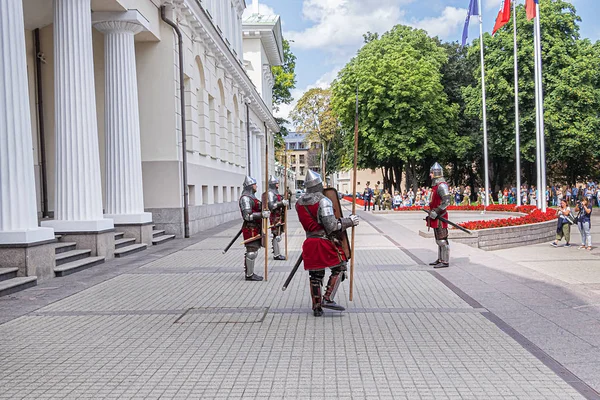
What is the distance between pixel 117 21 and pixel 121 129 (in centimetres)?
286

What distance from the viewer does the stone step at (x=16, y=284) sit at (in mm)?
8969

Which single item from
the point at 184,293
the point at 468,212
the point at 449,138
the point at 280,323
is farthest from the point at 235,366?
the point at 449,138

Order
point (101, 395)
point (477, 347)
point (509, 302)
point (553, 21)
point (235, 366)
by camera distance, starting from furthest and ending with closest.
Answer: point (553, 21) → point (509, 302) → point (477, 347) → point (235, 366) → point (101, 395)

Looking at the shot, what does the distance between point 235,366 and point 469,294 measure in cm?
457

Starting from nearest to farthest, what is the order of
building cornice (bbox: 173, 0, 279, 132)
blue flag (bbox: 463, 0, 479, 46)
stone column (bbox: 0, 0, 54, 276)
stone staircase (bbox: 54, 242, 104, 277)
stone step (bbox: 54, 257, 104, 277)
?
stone column (bbox: 0, 0, 54, 276) → stone step (bbox: 54, 257, 104, 277) → stone staircase (bbox: 54, 242, 104, 277) → building cornice (bbox: 173, 0, 279, 132) → blue flag (bbox: 463, 0, 479, 46)

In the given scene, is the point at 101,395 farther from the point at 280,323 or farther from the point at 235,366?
the point at 280,323

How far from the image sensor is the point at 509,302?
8.06 meters

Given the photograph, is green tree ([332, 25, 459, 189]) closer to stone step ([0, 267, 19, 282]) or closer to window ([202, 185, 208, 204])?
window ([202, 185, 208, 204])

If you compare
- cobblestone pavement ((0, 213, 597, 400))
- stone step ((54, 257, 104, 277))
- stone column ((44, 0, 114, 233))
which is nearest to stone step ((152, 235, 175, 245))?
stone step ((54, 257, 104, 277))

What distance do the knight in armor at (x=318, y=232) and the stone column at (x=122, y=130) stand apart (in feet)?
31.5

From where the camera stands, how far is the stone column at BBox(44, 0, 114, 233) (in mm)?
12570

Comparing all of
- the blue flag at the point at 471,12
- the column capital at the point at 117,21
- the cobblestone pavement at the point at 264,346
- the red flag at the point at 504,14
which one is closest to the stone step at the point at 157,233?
the column capital at the point at 117,21

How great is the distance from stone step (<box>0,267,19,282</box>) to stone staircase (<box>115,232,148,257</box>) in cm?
428

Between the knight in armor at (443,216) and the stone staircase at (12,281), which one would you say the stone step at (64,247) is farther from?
the knight in armor at (443,216)
